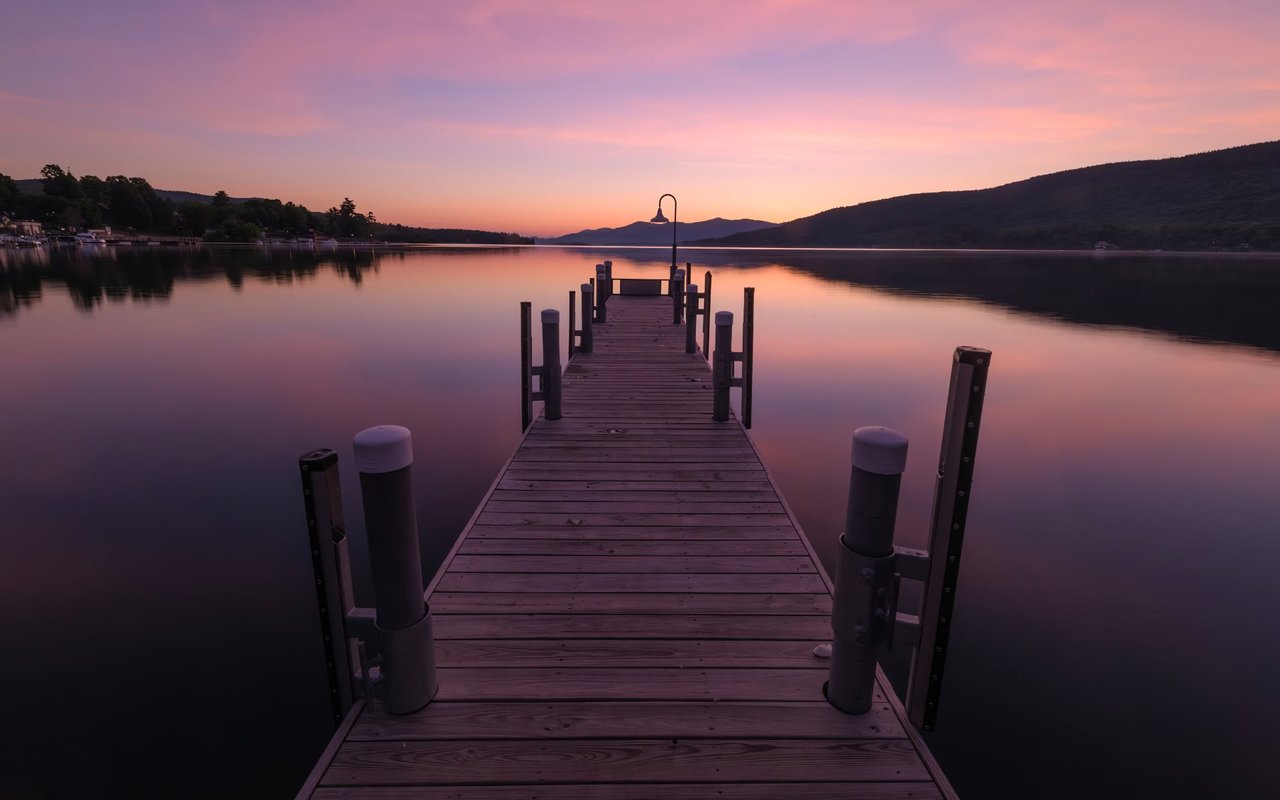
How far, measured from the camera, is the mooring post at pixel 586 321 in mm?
13023

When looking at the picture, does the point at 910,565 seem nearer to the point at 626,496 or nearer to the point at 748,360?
the point at 626,496

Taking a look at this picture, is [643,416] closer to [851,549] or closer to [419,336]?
[851,549]

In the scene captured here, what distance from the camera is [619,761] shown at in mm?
2887

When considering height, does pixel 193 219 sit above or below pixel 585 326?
above

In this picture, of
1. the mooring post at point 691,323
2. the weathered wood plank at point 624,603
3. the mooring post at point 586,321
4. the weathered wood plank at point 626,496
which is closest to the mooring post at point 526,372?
the weathered wood plank at point 626,496

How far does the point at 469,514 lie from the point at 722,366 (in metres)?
4.14

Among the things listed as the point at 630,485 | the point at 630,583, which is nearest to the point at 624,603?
the point at 630,583

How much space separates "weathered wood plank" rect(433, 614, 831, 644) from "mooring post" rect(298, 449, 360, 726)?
2.52 ft

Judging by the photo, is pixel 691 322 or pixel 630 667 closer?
pixel 630 667

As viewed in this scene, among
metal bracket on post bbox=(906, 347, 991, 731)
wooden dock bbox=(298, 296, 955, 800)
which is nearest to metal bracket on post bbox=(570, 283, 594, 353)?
wooden dock bbox=(298, 296, 955, 800)

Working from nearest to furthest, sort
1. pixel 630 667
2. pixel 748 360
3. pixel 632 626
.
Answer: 1. pixel 630 667
2. pixel 632 626
3. pixel 748 360

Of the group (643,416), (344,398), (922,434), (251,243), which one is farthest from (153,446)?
(251,243)

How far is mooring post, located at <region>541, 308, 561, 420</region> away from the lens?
8.27m

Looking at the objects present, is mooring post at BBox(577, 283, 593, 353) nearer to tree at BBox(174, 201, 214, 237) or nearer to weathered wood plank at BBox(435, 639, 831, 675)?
weathered wood plank at BBox(435, 639, 831, 675)
